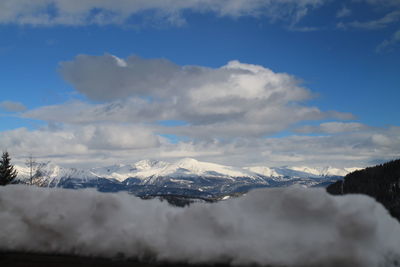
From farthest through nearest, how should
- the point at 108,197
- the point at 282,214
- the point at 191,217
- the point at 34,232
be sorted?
the point at 34,232 → the point at 108,197 → the point at 191,217 → the point at 282,214

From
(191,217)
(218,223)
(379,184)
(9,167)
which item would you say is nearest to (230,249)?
(218,223)

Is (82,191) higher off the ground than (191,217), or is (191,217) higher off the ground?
(82,191)

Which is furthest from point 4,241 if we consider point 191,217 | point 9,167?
point 9,167

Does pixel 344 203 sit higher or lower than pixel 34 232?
higher

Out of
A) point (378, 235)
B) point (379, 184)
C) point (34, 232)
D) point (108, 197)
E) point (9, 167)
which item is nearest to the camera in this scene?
point (378, 235)

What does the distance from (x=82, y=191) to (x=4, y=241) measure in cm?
172

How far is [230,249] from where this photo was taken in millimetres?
5297

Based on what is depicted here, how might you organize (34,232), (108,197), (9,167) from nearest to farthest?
(108,197), (34,232), (9,167)

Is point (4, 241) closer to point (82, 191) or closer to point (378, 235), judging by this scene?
point (82, 191)

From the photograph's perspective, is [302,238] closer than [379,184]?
Yes

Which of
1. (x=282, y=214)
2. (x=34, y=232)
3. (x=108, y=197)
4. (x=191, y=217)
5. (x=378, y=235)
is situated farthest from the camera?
(x=34, y=232)

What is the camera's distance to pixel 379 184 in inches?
7815

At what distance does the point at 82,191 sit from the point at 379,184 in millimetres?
216247

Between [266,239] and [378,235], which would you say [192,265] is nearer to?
[266,239]
